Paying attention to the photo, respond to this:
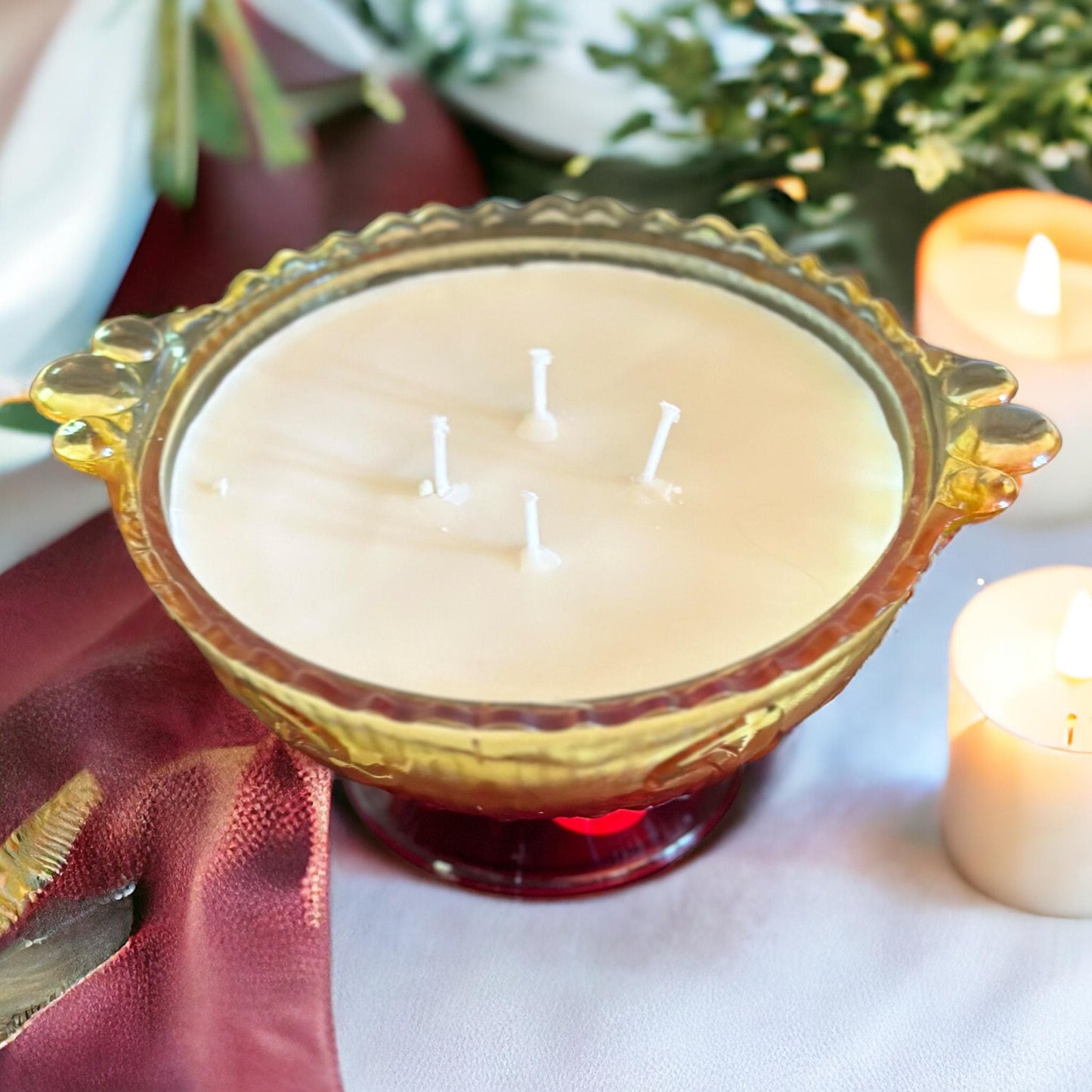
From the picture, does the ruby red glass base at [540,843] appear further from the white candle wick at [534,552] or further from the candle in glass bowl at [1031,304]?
the candle in glass bowl at [1031,304]

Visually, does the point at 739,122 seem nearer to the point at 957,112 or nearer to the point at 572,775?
the point at 957,112

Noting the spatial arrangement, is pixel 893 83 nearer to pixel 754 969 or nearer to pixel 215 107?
pixel 215 107

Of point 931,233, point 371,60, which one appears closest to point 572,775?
point 931,233

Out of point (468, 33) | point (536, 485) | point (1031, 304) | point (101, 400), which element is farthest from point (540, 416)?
point (468, 33)

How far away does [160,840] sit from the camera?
21.2 inches

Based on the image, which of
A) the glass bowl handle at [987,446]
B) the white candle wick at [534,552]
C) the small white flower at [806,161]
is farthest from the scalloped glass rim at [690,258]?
the small white flower at [806,161]

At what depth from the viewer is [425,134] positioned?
849 mm

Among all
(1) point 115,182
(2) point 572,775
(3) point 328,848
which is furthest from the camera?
(1) point 115,182

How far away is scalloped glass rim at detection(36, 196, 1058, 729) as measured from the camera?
1.38ft

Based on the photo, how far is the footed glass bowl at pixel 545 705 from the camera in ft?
1.40

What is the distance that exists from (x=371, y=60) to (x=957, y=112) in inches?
13.1

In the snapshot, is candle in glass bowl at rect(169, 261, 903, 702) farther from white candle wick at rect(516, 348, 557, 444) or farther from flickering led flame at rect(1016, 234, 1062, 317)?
flickering led flame at rect(1016, 234, 1062, 317)

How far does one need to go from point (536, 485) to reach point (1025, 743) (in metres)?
0.20

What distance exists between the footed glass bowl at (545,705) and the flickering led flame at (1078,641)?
0.09 meters
